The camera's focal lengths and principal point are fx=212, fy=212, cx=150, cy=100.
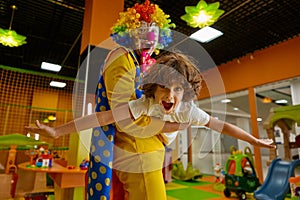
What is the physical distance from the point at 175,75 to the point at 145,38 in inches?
11.5

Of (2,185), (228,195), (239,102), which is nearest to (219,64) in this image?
(239,102)

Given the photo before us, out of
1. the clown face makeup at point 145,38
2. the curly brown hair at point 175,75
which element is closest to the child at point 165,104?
the curly brown hair at point 175,75

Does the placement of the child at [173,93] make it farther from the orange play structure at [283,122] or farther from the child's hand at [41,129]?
the orange play structure at [283,122]

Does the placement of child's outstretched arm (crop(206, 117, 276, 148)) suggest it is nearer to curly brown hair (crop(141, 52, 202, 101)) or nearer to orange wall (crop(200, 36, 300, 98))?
curly brown hair (crop(141, 52, 202, 101))

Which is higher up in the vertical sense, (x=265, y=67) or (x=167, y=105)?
(x=265, y=67)

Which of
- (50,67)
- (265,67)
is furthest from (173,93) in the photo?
(50,67)

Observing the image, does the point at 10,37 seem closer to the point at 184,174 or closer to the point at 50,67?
the point at 50,67

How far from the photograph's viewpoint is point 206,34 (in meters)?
3.77

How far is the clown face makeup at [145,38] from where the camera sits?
0.76 meters

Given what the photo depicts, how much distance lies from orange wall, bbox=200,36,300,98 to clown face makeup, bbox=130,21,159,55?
3.88 m

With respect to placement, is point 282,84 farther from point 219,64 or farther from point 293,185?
point 293,185

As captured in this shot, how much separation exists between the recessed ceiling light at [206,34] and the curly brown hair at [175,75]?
3.21 m

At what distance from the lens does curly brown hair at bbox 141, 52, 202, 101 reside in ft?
1.76

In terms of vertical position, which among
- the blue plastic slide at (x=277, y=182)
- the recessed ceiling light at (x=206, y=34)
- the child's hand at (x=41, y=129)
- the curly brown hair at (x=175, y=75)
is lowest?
the blue plastic slide at (x=277, y=182)
